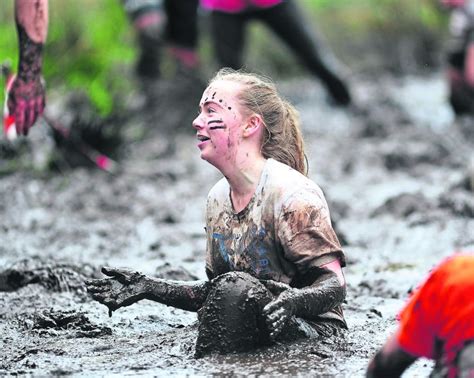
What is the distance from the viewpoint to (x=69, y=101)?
8.18 m

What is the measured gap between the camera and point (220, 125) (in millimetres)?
3367

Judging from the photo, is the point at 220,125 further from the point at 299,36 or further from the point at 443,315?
the point at 299,36

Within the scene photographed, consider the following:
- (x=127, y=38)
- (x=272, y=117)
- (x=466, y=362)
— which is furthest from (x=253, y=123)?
(x=127, y=38)

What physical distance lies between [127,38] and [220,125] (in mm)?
7273

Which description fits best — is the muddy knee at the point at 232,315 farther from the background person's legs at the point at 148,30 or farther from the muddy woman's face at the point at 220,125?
the background person's legs at the point at 148,30

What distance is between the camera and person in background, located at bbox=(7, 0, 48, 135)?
14.7ft

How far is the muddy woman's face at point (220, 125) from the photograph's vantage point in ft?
11.0

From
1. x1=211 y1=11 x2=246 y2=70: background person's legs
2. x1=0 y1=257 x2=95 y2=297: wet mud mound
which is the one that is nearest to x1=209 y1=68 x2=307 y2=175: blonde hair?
x1=0 y1=257 x2=95 y2=297: wet mud mound

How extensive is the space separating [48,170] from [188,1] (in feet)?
8.15

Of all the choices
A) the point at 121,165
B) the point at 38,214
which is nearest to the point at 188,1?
the point at 121,165

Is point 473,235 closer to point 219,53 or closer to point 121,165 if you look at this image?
point 121,165

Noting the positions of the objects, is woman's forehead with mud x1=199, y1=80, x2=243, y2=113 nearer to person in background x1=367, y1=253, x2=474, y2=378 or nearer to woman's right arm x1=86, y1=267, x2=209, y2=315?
woman's right arm x1=86, y1=267, x2=209, y2=315

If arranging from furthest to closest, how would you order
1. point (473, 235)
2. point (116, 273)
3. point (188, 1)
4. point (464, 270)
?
point (188, 1)
point (473, 235)
point (116, 273)
point (464, 270)

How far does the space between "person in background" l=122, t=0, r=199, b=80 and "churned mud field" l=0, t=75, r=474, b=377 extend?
496mm
